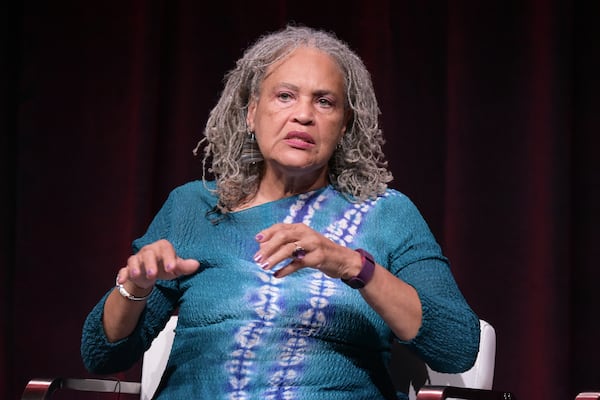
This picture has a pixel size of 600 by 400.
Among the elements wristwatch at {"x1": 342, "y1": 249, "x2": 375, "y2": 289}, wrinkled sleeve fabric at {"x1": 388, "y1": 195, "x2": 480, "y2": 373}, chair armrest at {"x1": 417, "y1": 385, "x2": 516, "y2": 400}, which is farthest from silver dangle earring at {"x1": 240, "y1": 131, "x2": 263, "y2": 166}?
chair armrest at {"x1": 417, "y1": 385, "x2": 516, "y2": 400}

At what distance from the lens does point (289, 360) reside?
186cm

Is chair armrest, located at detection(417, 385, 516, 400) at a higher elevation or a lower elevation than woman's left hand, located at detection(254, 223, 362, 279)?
lower

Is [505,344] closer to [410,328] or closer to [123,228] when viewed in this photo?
[410,328]

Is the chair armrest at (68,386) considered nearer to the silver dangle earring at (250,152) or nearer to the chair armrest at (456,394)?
the silver dangle earring at (250,152)

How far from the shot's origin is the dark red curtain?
2652 millimetres

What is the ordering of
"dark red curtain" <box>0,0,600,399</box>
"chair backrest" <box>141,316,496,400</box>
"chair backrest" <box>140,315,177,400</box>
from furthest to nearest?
"dark red curtain" <box>0,0,600,399</box> < "chair backrest" <box>140,315,177,400</box> < "chair backrest" <box>141,316,496,400</box>

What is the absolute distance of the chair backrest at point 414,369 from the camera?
83.1 inches

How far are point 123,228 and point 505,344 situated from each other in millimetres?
1222

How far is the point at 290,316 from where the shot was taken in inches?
74.5

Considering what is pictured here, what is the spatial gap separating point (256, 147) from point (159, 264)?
58cm

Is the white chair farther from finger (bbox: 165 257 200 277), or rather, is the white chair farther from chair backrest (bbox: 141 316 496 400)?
finger (bbox: 165 257 200 277)

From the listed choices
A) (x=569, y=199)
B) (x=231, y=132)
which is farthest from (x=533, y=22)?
(x=231, y=132)

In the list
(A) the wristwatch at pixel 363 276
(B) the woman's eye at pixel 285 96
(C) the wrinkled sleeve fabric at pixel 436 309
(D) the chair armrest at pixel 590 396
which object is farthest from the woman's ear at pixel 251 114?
(D) the chair armrest at pixel 590 396

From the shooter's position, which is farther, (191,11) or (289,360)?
(191,11)
